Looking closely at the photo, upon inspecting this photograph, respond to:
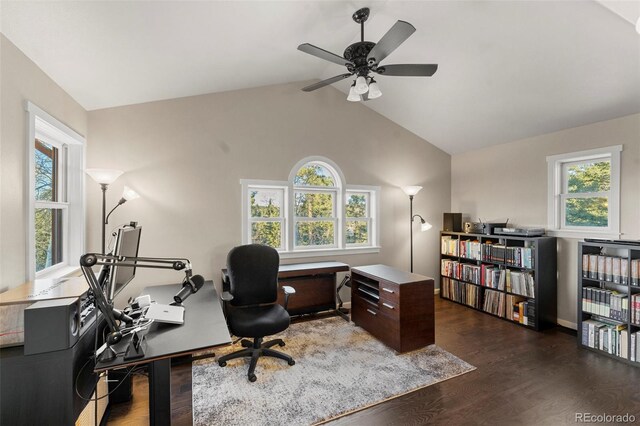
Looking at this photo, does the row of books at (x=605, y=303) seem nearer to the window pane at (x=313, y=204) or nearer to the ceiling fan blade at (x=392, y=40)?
the window pane at (x=313, y=204)

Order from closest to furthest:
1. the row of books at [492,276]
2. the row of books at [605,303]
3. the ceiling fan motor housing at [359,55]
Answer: the ceiling fan motor housing at [359,55] < the row of books at [605,303] < the row of books at [492,276]

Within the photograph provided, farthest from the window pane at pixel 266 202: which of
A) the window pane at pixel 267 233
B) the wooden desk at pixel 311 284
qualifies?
the wooden desk at pixel 311 284

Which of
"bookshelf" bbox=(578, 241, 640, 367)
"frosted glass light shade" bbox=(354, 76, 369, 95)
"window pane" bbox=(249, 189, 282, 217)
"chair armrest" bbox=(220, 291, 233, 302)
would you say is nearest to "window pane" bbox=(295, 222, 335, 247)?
"window pane" bbox=(249, 189, 282, 217)

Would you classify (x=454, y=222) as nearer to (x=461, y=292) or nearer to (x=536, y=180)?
(x=461, y=292)

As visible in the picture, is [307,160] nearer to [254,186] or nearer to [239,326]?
[254,186]

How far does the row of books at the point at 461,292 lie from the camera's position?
4.11 meters

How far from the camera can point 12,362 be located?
133 centimetres

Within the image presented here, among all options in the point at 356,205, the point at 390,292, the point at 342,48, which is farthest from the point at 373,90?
the point at 356,205

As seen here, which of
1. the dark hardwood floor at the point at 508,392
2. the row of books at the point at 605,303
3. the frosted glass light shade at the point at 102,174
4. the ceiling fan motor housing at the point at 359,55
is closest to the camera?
the dark hardwood floor at the point at 508,392

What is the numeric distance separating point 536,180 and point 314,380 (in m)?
3.72

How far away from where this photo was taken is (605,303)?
2.88 meters

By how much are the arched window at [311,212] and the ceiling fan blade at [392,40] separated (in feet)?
6.74

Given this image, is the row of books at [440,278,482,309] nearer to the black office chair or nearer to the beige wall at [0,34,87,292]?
the black office chair

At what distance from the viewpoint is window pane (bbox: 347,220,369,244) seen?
174 inches
